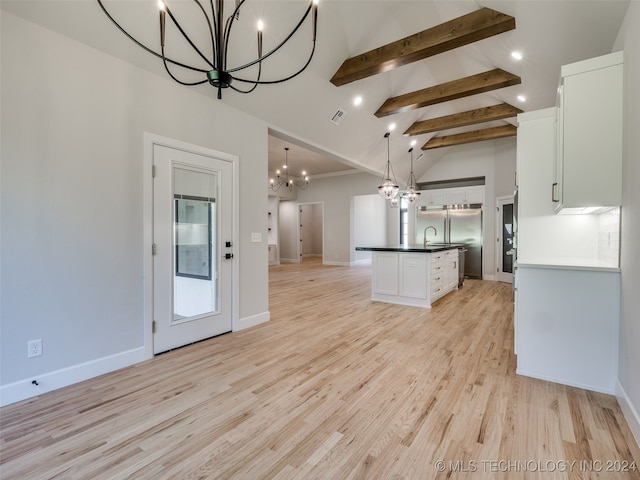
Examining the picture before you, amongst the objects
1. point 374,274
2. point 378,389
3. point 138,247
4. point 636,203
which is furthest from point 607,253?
point 138,247

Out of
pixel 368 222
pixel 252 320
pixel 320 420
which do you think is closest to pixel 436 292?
pixel 252 320

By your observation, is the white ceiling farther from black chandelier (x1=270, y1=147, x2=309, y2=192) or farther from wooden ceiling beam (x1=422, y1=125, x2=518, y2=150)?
black chandelier (x1=270, y1=147, x2=309, y2=192)

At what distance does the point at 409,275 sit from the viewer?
15.7 ft

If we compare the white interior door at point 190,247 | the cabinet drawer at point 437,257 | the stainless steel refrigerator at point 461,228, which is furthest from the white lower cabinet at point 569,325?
the stainless steel refrigerator at point 461,228

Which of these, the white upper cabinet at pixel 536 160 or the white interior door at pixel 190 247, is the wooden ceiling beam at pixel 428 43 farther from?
the white interior door at pixel 190 247

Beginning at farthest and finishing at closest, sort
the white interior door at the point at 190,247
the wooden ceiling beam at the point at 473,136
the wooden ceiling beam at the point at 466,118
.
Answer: the wooden ceiling beam at the point at 473,136, the wooden ceiling beam at the point at 466,118, the white interior door at the point at 190,247

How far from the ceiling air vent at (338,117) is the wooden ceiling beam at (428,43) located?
0.60 meters

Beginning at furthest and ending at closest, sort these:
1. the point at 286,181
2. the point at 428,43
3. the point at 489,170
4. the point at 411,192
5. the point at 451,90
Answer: the point at 286,181 → the point at 489,170 → the point at 411,192 → the point at 451,90 → the point at 428,43

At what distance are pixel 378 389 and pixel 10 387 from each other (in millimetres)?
2635

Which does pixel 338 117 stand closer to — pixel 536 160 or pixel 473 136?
pixel 536 160

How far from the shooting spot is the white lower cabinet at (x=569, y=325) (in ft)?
7.07

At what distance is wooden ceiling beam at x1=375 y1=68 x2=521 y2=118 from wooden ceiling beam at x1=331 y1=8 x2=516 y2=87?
1.38 metres

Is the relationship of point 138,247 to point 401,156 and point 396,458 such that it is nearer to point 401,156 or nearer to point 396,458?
point 396,458

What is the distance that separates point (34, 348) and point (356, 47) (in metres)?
4.48
